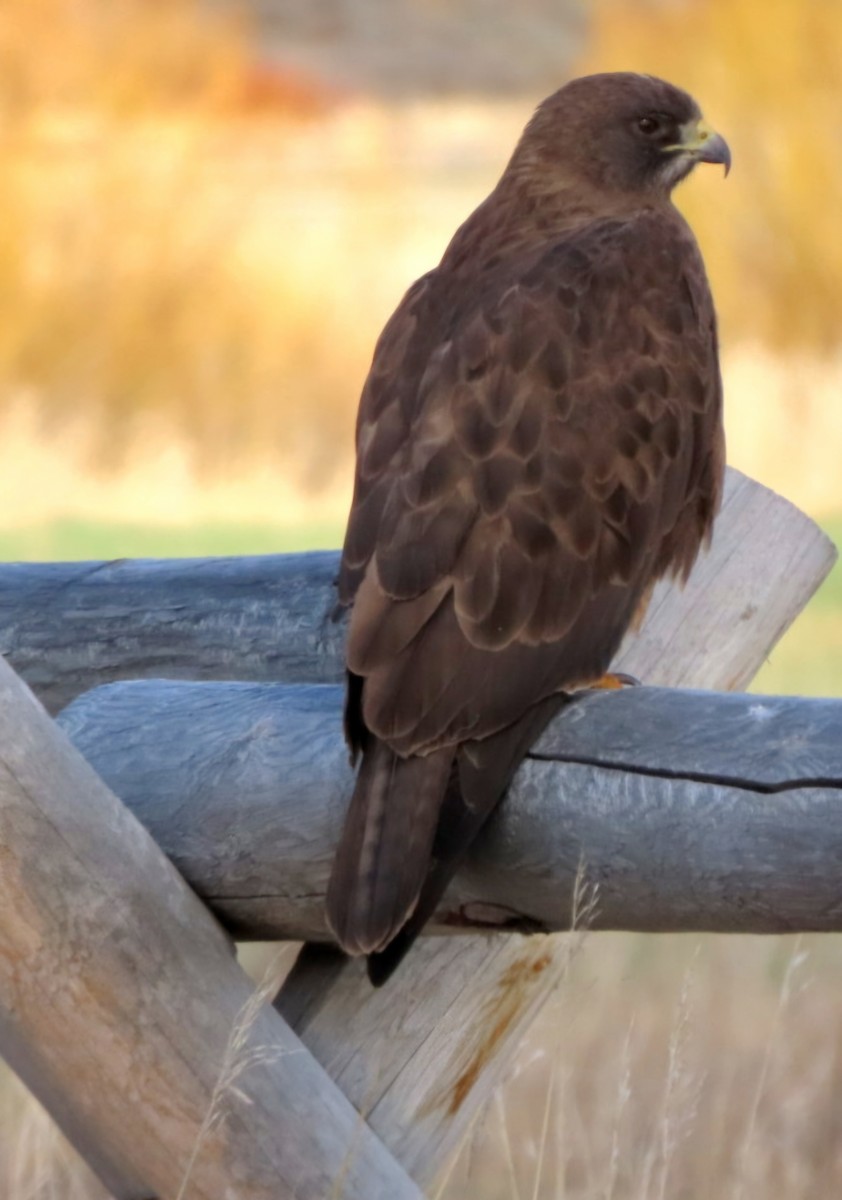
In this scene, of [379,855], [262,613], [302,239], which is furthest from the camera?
[302,239]

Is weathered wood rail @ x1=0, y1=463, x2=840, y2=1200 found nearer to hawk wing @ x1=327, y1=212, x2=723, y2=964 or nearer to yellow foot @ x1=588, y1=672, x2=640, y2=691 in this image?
hawk wing @ x1=327, y1=212, x2=723, y2=964

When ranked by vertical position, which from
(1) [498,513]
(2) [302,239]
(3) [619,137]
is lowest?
(2) [302,239]

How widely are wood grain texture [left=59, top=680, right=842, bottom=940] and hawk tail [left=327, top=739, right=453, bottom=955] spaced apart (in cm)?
6

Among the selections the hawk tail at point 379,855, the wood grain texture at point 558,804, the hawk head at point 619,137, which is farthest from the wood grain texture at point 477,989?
the hawk head at point 619,137

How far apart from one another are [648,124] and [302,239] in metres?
11.0

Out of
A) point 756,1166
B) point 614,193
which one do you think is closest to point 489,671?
point 614,193

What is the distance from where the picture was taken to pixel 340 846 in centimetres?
165

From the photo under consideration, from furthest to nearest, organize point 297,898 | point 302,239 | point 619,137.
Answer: point 302,239, point 619,137, point 297,898

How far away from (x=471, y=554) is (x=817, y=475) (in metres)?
7.46

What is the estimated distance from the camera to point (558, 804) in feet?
5.42

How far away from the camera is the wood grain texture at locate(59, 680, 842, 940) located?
1501 millimetres

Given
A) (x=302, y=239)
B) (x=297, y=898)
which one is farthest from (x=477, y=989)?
(x=302, y=239)

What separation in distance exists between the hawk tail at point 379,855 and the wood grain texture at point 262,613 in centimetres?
46

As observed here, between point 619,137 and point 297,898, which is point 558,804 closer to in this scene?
point 297,898
